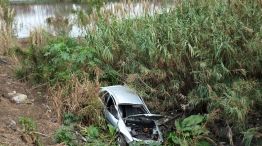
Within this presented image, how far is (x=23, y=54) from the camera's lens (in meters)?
14.6

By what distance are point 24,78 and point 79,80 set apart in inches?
87.1

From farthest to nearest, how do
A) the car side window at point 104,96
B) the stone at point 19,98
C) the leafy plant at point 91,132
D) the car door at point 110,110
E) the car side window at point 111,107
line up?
the stone at point 19,98, the car side window at point 104,96, the car side window at point 111,107, the car door at point 110,110, the leafy plant at point 91,132

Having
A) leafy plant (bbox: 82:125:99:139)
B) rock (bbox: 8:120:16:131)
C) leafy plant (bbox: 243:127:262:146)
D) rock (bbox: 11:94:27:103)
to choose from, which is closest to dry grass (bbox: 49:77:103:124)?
leafy plant (bbox: 82:125:99:139)

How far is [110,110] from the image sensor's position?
1104 cm

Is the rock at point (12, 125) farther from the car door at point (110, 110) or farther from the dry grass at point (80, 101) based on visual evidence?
the car door at point (110, 110)

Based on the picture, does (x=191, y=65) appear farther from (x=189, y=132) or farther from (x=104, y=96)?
(x=104, y=96)

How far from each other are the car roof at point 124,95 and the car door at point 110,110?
0.13 metres

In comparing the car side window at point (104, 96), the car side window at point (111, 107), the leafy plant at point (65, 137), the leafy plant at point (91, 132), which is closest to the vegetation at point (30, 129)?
the leafy plant at point (65, 137)

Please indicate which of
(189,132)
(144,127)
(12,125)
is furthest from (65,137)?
(189,132)

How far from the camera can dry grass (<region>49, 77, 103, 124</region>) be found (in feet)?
35.8

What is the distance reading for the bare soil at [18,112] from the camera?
8945mm

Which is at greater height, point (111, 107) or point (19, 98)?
point (19, 98)

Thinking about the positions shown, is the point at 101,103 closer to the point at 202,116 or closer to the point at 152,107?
the point at 152,107

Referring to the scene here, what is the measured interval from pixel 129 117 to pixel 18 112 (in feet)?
8.47
